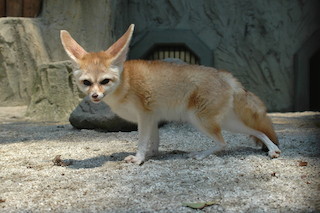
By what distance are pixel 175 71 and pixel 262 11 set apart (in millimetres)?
6071

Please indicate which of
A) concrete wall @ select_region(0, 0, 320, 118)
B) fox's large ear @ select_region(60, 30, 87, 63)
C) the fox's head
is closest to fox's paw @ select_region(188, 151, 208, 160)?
the fox's head

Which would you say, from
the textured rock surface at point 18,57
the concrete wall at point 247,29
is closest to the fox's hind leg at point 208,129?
the textured rock surface at point 18,57

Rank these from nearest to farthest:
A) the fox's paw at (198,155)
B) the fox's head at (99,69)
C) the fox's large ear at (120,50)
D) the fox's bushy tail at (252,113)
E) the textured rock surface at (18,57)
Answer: the fox's head at (99,69), the fox's large ear at (120,50), the fox's paw at (198,155), the fox's bushy tail at (252,113), the textured rock surface at (18,57)

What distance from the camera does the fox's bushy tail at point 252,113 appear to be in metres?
3.31

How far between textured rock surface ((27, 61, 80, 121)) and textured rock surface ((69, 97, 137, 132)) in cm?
130

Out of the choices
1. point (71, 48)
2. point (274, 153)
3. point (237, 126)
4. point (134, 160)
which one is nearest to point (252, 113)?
point (237, 126)

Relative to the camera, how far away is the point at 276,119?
243 inches

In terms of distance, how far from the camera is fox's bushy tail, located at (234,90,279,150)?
3314 mm

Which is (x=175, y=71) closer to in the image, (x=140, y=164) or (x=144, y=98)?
(x=144, y=98)

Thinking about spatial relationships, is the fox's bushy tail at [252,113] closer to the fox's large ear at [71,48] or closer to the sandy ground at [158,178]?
the sandy ground at [158,178]

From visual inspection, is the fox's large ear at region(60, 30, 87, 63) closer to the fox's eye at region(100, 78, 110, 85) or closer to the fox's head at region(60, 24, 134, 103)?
the fox's head at region(60, 24, 134, 103)

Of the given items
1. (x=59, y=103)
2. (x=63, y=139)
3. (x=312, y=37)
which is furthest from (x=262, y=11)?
(x=63, y=139)

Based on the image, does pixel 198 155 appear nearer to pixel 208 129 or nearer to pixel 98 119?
pixel 208 129

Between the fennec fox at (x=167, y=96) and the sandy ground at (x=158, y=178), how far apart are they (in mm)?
213
